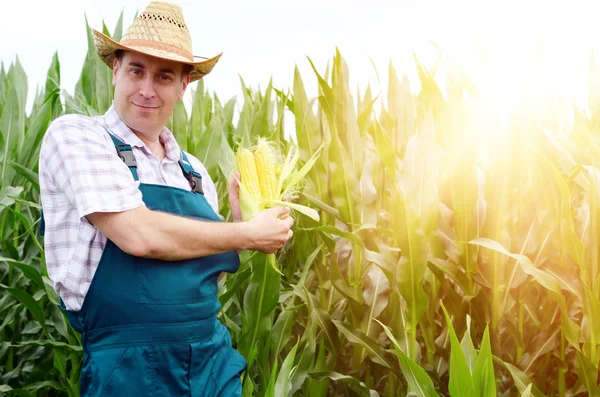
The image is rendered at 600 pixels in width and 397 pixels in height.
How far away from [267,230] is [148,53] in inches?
20.1

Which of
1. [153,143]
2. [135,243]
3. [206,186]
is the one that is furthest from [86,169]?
[206,186]

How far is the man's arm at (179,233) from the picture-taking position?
1.35 meters

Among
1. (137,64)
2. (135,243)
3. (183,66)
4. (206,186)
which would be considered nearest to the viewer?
(135,243)

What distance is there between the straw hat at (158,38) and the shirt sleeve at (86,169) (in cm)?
25

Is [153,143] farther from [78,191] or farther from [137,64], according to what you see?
[78,191]

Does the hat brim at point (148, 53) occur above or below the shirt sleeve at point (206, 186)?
above

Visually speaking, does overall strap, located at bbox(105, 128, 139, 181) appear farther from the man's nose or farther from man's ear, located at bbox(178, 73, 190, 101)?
man's ear, located at bbox(178, 73, 190, 101)

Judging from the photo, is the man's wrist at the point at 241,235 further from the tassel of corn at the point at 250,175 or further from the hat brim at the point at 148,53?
the hat brim at the point at 148,53

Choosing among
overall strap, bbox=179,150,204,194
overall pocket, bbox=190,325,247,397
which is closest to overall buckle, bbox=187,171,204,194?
overall strap, bbox=179,150,204,194

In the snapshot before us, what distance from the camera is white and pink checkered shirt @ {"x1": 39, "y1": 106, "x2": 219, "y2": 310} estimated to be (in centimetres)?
136

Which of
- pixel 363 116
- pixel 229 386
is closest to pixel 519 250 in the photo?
pixel 363 116

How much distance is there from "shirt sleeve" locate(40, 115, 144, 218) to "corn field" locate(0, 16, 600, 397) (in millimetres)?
507

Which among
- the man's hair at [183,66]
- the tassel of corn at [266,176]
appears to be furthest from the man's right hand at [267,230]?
the man's hair at [183,66]

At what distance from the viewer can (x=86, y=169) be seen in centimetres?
137
